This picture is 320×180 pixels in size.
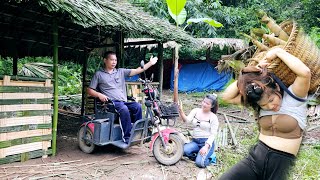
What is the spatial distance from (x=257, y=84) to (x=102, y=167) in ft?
10.9

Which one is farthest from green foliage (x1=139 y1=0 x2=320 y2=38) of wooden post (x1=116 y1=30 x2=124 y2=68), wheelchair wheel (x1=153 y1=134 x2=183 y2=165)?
wheelchair wheel (x1=153 y1=134 x2=183 y2=165)

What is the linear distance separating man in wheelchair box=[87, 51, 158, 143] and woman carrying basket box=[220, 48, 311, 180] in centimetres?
317

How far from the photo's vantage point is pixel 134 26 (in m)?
6.55

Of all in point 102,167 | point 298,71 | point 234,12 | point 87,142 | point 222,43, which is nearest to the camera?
point 298,71

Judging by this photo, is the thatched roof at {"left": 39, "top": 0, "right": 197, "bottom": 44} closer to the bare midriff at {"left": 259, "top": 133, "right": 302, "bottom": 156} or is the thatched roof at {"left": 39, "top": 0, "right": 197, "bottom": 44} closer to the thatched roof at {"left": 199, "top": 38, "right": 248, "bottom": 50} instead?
the bare midriff at {"left": 259, "top": 133, "right": 302, "bottom": 156}

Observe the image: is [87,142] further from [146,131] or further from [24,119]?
[24,119]

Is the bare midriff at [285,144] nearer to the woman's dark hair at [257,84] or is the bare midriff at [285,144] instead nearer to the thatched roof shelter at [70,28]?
the woman's dark hair at [257,84]

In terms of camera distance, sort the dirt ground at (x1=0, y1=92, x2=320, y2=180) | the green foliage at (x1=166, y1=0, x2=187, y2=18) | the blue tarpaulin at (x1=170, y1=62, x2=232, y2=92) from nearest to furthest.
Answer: the dirt ground at (x1=0, y1=92, x2=320, y2=180) → the green foliage at (x1=166, y1=0, x2=187, y2=18) → the blue tarpaulin at (x1=170, y1=62, x2=232, y2=92)

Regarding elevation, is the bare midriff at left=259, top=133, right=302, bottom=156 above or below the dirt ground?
above

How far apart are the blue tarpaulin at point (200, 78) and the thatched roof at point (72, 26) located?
30.9ft

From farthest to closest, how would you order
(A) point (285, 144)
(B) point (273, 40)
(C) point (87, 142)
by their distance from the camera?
(C) point (87, 142), (B) point (273, 40), (A) point (285, 144)

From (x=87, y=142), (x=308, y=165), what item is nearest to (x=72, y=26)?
(x=87, y=142)

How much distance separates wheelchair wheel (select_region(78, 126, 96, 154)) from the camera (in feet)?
19.0

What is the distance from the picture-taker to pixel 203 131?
17.9 feet
